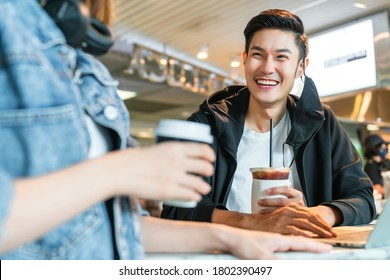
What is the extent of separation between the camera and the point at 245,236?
3.07 feet

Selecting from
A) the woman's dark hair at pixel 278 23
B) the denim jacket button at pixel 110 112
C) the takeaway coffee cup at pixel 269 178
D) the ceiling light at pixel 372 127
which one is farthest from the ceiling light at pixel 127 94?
the denim jacket button at pixel 110 112

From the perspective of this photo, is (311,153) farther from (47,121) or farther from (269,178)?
(47,121)

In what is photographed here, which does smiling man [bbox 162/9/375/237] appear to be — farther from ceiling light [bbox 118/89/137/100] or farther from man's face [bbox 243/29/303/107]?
ceiling light [bbox 118/89/137/100]

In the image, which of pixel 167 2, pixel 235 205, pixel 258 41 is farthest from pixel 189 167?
pixel 167 2

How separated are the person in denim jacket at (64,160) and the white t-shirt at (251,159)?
1127mm

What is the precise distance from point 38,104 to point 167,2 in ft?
14.6

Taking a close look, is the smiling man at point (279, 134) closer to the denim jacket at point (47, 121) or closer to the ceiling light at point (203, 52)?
the denim jacket at point (47, 121)

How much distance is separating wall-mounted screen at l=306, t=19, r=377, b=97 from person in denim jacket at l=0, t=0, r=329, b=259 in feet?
13.5

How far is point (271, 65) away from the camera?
2.00m

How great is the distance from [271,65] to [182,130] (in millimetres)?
1275

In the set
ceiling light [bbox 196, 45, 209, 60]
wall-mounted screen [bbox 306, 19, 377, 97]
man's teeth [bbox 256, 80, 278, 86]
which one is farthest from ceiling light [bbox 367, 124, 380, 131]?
man's teeth [bbox 256, 80, 278, 86]

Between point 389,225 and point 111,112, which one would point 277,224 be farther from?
point 111,112

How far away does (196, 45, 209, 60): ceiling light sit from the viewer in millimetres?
6450

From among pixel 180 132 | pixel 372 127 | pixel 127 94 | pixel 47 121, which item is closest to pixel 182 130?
pixel 180 132
